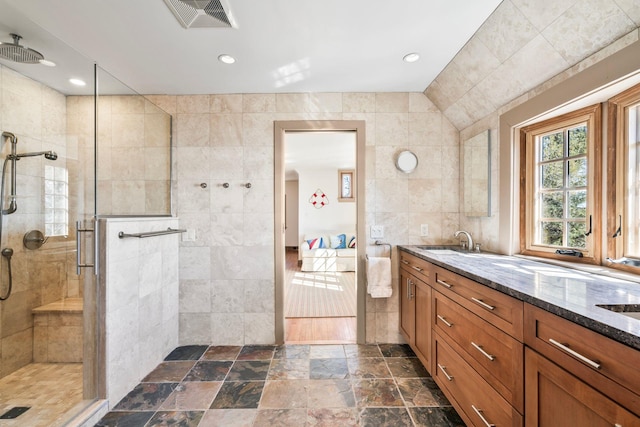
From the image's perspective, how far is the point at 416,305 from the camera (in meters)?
2.03

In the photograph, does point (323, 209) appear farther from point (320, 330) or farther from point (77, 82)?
point (77, 82)

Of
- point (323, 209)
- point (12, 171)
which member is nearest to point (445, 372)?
point (12, 171)

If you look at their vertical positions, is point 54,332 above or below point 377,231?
below

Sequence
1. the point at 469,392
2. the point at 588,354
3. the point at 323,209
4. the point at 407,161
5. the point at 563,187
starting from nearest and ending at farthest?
1. the point at 588,354
2. the point at 469,392
3. the point at 563,187
4. the point at 407,161
5. the point at 323,209

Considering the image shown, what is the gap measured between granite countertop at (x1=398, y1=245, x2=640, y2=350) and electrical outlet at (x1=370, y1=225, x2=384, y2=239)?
2.55 feet

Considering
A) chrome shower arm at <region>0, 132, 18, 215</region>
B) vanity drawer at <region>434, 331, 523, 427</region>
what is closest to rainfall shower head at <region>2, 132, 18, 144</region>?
chrome shower arm at <region>0, 132, 18, 215</region>

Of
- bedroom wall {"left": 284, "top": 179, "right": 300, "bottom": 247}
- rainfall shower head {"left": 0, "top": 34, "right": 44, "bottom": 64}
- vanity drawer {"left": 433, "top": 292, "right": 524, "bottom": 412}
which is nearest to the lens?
vanity drawer {"left": 433, "top": 292, "right": 524, "bottom": 412}

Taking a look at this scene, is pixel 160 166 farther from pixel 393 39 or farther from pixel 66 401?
pixel 393 39

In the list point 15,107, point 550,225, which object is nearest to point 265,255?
point 15,107

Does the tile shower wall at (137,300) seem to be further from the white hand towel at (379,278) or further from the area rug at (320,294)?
the white hand towel at (379,278)

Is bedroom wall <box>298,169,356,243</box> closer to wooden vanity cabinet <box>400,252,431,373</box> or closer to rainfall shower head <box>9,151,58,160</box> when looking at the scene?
wooden vanity cabinet <box>400,252,431,373</box>

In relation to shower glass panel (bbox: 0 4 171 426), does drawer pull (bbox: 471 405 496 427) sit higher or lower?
lower

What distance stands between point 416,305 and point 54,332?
2651 mm

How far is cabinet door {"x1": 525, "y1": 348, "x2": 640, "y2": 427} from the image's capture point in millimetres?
696
